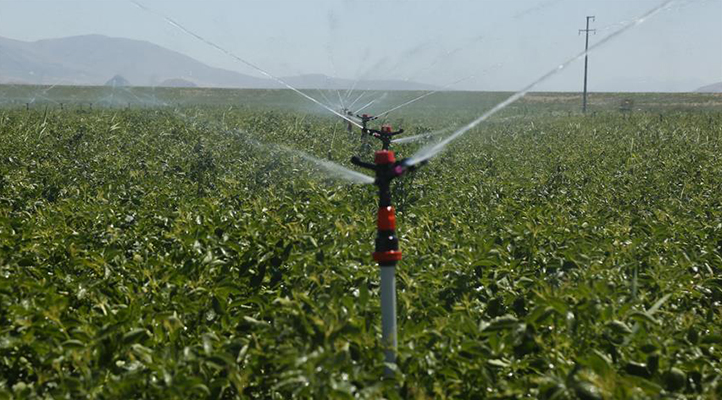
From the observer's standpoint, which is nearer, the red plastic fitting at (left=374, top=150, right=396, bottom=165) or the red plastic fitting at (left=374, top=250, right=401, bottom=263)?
the red plastic fitting at (left=374, top=250, right=401, bottom=263)

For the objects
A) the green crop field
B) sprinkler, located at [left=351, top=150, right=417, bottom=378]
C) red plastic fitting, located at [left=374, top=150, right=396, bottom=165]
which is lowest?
the green crop field

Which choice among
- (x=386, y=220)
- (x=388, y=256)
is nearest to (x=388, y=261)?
(x=388, y=256)

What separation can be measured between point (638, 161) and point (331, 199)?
7.25 meters

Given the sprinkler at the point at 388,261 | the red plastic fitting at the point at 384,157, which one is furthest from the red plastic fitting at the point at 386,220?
the red plastic fitting at the point at 384,157

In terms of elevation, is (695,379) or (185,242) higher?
(185,242)

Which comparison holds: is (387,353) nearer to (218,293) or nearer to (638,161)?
(218,293)

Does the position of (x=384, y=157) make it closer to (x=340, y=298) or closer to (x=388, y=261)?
(x=388, y=261)

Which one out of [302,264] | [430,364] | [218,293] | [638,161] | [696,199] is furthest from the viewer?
[638,161]

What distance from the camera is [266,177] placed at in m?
6.83

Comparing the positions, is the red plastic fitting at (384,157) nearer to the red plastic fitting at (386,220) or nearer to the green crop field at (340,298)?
the red plastic fitting at (386,220)

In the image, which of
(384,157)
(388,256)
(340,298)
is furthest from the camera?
(340,298)

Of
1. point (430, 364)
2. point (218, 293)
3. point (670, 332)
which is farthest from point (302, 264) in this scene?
point (670, 332)

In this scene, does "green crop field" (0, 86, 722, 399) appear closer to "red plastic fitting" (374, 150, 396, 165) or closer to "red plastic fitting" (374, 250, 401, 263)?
"red plastic fitting" (374, 250, 401, 263)

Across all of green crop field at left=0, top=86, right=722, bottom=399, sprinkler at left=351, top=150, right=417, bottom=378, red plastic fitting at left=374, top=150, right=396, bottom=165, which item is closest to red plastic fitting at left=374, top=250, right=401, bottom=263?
sprinkler at left=351, top=150, right=417, bottom=378
